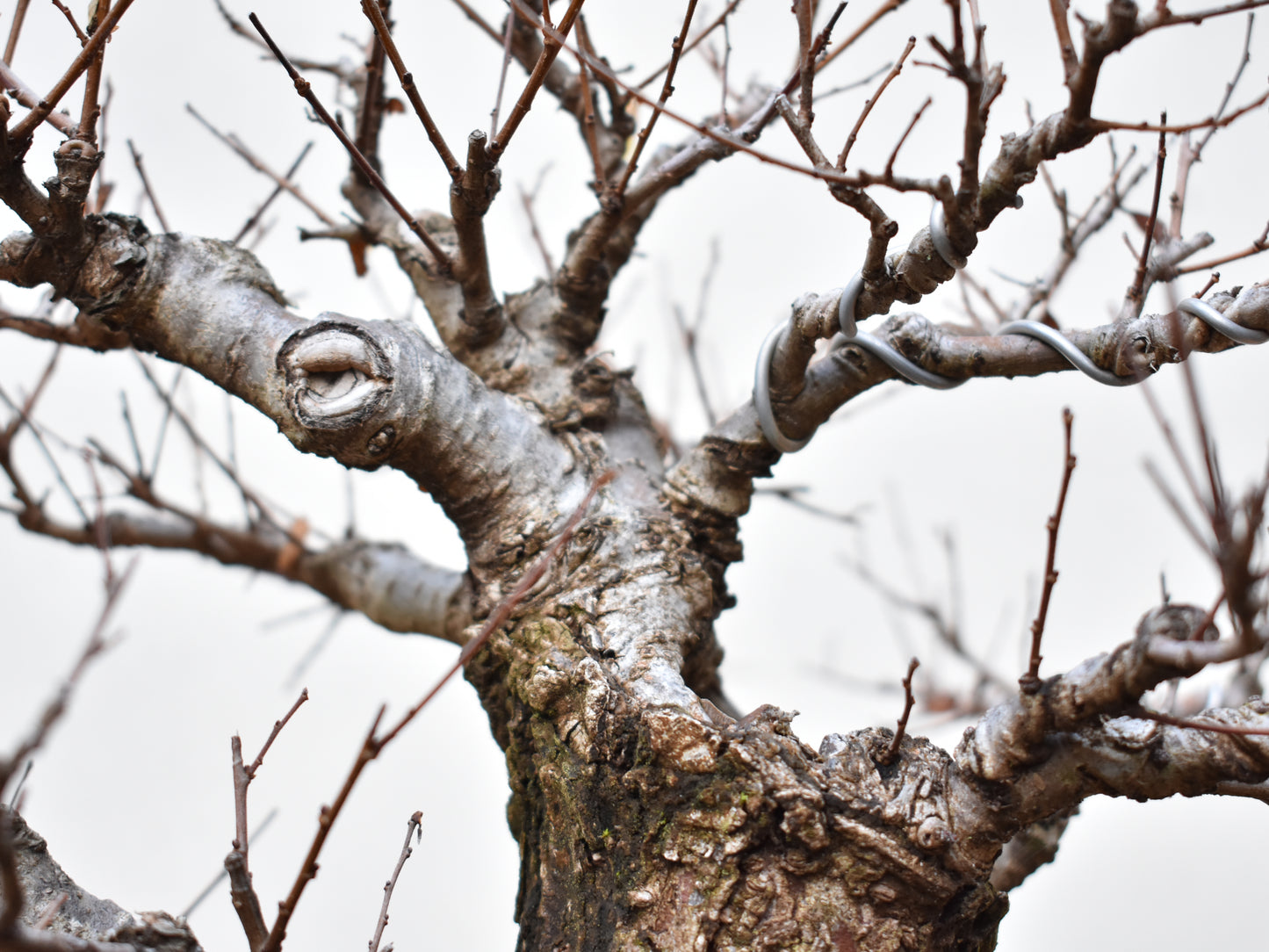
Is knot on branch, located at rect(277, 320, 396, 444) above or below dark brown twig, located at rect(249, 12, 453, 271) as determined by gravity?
below

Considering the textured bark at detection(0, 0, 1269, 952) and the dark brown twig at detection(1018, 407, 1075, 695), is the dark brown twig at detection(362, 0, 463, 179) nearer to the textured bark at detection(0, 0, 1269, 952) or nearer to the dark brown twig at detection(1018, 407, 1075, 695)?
the textured bark at detection(0, 0, 1269, 952)

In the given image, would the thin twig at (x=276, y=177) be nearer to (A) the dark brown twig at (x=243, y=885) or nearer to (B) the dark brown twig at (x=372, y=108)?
(B) the dark brown twig at (x=372, y=108)

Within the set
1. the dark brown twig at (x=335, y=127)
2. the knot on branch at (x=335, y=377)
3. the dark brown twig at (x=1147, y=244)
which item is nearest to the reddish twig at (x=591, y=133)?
the dark brown twig at (x=335, y=127)

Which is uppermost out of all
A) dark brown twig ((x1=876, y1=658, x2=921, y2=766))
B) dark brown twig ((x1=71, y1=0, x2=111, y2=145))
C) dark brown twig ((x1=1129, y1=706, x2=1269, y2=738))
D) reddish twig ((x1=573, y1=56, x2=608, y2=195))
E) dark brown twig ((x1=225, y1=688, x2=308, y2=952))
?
reddish twig ((x1=573, y1=56, x2=608, y2=195))

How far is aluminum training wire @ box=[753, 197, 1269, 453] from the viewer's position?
0.75 m

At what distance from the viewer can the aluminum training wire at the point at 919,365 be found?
752 millimetres

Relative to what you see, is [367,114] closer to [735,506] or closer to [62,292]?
[62,292]

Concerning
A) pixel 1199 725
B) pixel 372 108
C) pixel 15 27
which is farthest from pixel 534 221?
pixel 1199 725

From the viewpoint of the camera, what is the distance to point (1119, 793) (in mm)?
758

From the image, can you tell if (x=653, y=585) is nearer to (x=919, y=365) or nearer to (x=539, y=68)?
(x=919, y=365)

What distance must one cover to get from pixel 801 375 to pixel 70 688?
814mm

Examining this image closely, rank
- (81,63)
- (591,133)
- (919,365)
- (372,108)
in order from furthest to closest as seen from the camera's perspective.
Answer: (372,108)
(591,133)
(919,365)
(81,63)

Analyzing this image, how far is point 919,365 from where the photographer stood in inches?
38.2

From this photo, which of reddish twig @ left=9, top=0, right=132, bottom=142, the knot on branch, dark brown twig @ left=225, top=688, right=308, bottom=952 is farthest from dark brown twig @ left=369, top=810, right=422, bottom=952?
reddish twig @ left=9, top=0, right=132, bottom=142
